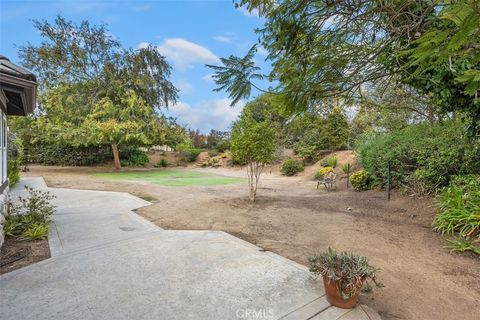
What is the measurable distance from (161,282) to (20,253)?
2.48 metres

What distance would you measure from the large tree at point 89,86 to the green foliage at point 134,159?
5533mm

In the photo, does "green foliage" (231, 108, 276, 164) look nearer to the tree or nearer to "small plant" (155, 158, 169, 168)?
the tree

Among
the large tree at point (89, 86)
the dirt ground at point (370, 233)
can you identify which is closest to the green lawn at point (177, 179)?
the large tree at point (89, 86)

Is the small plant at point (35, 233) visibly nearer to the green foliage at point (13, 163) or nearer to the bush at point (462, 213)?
the green foliage at point (13, 163)

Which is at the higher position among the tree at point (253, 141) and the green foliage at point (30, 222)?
the tree at point (253, 141)

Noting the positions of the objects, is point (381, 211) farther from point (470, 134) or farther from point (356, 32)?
point (356, 32)

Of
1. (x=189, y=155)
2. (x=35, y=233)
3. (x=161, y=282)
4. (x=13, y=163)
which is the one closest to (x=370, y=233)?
(x=161, y=282)

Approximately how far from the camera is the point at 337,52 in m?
5.14

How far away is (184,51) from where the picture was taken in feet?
35.4

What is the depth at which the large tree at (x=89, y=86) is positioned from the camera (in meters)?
15.3

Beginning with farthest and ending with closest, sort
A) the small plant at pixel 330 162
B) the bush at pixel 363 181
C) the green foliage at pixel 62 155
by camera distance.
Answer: the green foliage at pixel 62 155 → the small plant at pixel 330 162 → the bush at pixel 363 181

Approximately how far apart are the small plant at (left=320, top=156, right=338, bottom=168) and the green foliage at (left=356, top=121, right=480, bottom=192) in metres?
5.59

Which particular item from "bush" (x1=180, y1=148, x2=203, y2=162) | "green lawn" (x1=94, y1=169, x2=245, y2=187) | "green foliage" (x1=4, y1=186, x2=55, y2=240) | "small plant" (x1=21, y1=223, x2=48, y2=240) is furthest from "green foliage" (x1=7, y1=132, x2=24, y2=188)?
"bush" (x1=180, y1=148, x2=203, y2=162)

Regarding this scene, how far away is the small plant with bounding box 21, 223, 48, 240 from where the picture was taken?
4.51 m
